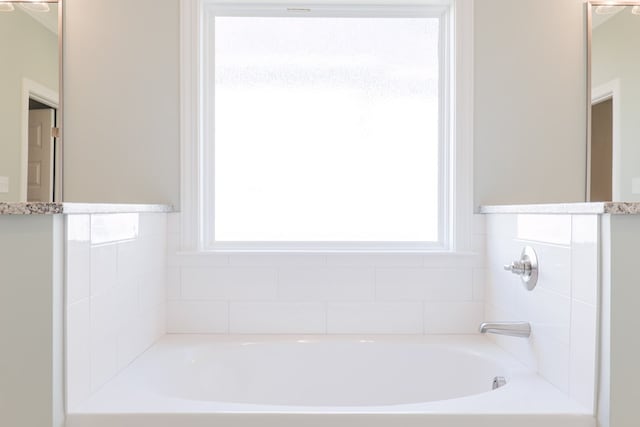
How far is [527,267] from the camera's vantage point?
161 centimetres

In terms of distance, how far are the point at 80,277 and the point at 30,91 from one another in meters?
1.14

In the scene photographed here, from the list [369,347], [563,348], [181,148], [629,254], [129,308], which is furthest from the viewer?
[181,148]

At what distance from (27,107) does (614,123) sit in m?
2.40

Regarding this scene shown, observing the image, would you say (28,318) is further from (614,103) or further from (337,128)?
(614,103)

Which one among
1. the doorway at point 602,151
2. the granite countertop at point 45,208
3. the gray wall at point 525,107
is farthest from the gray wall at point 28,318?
the doorway at point 602,151

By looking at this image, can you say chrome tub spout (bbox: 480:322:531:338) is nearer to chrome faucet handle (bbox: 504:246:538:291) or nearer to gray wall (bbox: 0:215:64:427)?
chrome faucet handle (bbox: 504:246:538:291)

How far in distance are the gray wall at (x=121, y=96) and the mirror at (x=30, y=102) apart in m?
0.05

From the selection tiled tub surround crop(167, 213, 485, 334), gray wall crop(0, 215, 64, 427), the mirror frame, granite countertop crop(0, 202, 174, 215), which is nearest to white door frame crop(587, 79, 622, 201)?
tiled tub surround crop(167, 213, 485, 334)

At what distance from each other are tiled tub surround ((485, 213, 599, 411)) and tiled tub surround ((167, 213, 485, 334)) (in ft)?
0.79

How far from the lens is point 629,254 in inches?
46.8

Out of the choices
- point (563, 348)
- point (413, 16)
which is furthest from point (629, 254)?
point (413, 16)

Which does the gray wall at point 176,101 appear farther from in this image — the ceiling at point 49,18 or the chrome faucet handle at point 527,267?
the chrome faucet handle at point 527,267

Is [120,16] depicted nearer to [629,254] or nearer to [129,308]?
[129,308]

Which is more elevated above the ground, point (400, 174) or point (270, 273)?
point (400, 174)
